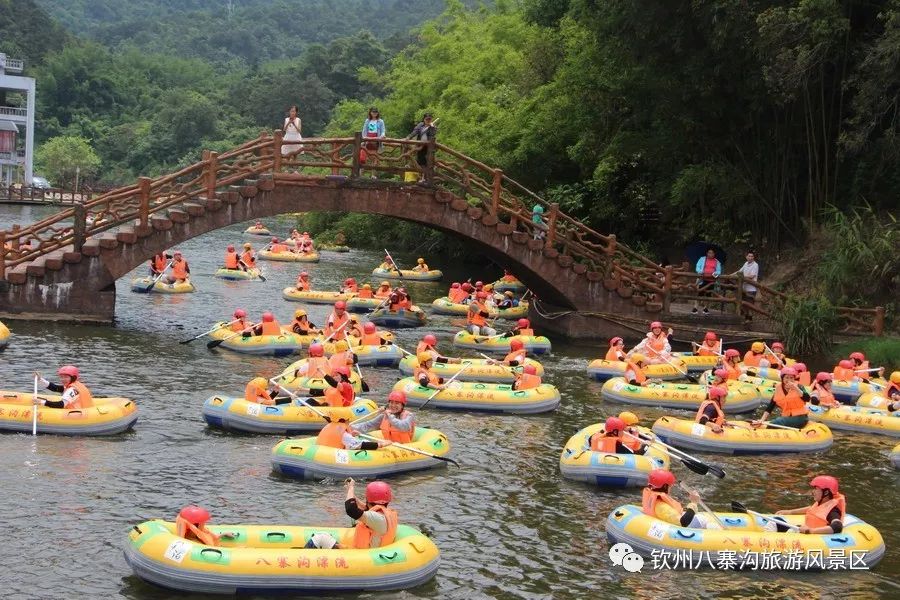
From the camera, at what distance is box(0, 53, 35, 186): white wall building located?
10569 cm

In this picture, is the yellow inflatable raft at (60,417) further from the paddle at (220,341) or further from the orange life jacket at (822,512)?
the orange life jacket at (822,512)

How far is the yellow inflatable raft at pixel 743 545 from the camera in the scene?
17.6m

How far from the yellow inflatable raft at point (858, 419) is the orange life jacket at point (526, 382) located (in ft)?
19.2

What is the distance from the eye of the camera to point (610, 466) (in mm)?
21312

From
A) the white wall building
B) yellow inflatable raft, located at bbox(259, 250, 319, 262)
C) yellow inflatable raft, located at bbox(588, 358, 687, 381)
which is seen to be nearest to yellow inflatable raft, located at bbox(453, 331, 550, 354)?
yellow inflatable raft, located at bbox(588, 358, 687, 381)

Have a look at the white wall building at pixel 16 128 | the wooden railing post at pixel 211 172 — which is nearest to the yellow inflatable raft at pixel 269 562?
the wooden railing post at pixel 211 172

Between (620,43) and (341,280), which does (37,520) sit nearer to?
(620,43)

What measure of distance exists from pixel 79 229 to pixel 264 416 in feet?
37.9

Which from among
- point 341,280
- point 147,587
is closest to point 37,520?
point 147,587

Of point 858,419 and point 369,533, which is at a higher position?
point 858,419

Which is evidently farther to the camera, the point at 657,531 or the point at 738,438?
the point at 738,438

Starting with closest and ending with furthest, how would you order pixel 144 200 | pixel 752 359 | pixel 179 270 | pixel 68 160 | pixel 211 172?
pixel 752 359 < pixel 144 200 < pixel 211 172 < pixel 179 270 < pixel 68 160

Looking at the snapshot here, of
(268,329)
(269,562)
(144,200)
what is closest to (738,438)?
(269,562)

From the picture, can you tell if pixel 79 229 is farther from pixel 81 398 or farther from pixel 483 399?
pixel 483 399
